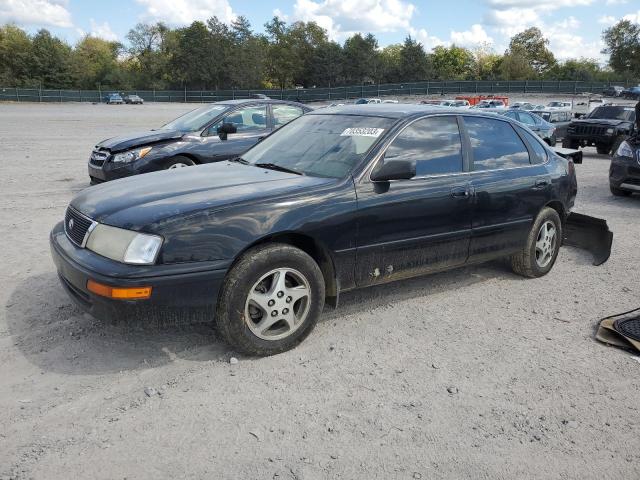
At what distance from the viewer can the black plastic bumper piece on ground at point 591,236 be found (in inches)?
242

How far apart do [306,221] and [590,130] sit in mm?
16421

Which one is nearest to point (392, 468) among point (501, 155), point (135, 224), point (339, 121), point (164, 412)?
point (164, 412)

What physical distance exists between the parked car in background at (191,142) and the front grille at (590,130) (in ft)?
39.5

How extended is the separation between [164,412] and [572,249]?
525 cm

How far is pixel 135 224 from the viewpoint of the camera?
336 cm

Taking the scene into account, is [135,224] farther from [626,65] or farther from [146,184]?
[626,65]

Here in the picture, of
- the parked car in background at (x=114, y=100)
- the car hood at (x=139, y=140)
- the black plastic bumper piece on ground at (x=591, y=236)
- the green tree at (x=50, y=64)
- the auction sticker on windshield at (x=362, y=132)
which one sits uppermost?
the green tree at (x=50, y=64)

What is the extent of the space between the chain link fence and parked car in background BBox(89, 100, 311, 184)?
2266 inches

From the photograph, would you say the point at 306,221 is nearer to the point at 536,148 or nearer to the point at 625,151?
the point at 536,148

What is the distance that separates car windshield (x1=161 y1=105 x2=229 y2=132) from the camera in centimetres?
892

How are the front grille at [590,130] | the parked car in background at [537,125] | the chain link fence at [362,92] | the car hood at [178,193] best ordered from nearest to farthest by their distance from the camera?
the car hood at [178,193] → the front grille at [590,130] → the parked car in background at [537,125] → the chain link fence at [362,92]

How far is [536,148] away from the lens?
5523 mm

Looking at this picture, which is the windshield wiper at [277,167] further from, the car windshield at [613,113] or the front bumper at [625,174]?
the car windshield at [613,113]

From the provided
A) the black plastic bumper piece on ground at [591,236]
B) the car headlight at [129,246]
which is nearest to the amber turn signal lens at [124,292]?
the car headlight at [129,246]
